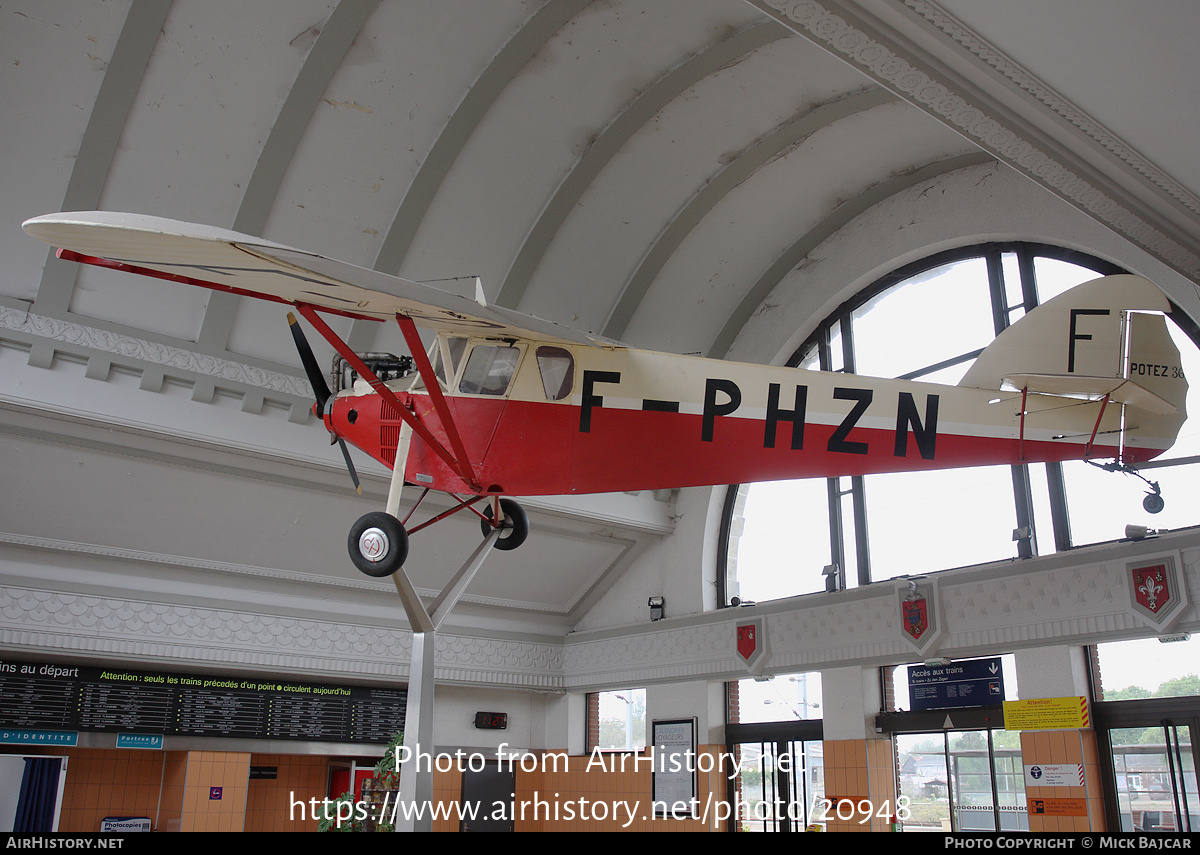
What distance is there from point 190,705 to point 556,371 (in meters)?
6.24

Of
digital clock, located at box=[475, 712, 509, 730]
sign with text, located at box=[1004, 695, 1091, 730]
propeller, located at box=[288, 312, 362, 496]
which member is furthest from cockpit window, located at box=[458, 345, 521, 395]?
digital clock, located at box=[475, 712, 509, 730]

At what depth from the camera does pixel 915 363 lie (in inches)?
331

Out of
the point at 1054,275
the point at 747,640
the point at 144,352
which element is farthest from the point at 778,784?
the point at 144,352

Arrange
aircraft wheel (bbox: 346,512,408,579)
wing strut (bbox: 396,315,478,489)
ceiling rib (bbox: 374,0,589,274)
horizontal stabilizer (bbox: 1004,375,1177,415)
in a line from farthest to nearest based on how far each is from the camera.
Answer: ceiling rib (bbox: 374,0,589,274), wing strut (bbox: 396,315,478,489), aircraft wheel (bbox: 346,512,408,579), horizontal stabilizer (bbox: 1004,375,1177,415)

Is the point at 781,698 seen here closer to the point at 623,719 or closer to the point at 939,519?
the point at 623,719

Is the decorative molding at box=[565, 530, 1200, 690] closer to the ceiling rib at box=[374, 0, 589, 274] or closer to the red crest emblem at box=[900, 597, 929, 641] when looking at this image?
the red crest emblem at box=[900, 597, 929, 641]

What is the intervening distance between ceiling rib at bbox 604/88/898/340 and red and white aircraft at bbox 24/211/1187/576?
13.4ft

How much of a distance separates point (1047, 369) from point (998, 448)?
1.52ft

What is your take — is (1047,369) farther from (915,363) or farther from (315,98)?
(315,98)

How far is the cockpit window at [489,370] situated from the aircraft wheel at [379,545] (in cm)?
90

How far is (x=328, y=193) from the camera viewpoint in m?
7.50

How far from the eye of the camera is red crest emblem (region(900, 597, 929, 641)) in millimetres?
7250

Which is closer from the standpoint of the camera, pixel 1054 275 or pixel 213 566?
pixel 1054 275

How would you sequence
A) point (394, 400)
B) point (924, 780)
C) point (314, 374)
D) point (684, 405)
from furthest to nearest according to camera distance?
point (924, 780), point (314, 374), point (684, 405), point (394, 400)
